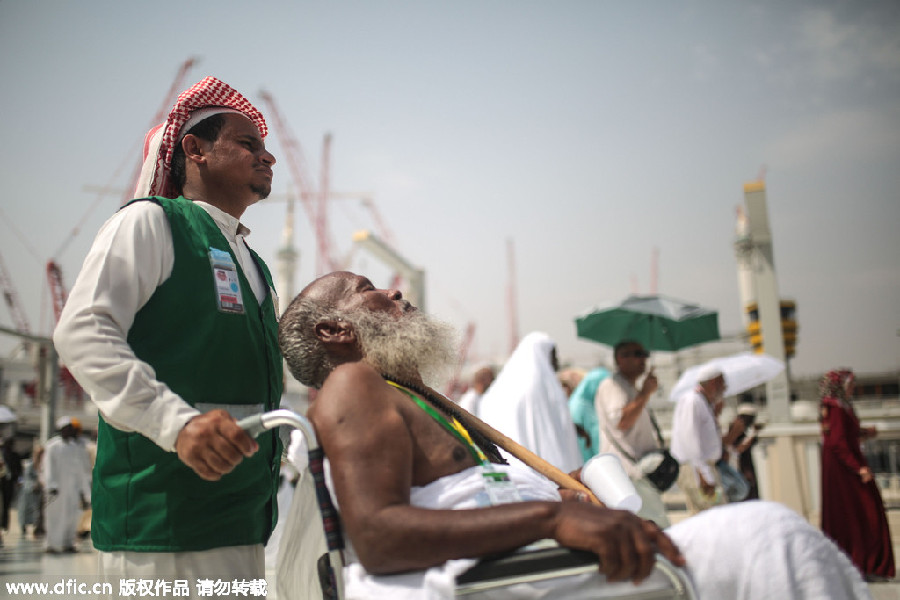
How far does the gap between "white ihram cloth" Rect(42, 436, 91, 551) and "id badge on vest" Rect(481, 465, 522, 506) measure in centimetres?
999

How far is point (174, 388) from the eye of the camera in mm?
1825

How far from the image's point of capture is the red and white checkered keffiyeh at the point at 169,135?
2.21 metres

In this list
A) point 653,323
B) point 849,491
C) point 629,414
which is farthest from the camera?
point 653,323

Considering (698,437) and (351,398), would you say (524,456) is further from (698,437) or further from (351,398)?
(698,437)

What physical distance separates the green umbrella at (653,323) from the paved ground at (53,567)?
284cm

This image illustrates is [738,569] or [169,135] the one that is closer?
[738,569]

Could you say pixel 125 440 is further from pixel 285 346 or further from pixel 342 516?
pixel 342 516

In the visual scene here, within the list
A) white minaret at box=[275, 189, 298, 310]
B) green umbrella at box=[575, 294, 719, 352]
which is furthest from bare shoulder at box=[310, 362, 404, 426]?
white minaret at box=[275, 189, 298, 310]

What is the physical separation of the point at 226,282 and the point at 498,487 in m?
0.89

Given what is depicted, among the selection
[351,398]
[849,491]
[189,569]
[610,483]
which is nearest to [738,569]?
[610,483]

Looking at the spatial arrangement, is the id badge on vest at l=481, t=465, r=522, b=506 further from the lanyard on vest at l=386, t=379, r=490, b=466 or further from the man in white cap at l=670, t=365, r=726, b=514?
the man in white cap at l=670, t=365, r=726, b=514

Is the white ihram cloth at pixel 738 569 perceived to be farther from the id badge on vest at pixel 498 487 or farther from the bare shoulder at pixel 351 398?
A: the bare shoulder at pixel 351 398

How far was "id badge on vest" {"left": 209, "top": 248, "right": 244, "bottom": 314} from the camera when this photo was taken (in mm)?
1947

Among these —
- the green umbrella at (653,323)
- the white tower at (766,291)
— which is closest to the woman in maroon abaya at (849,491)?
the green umbrella at (653,323)
